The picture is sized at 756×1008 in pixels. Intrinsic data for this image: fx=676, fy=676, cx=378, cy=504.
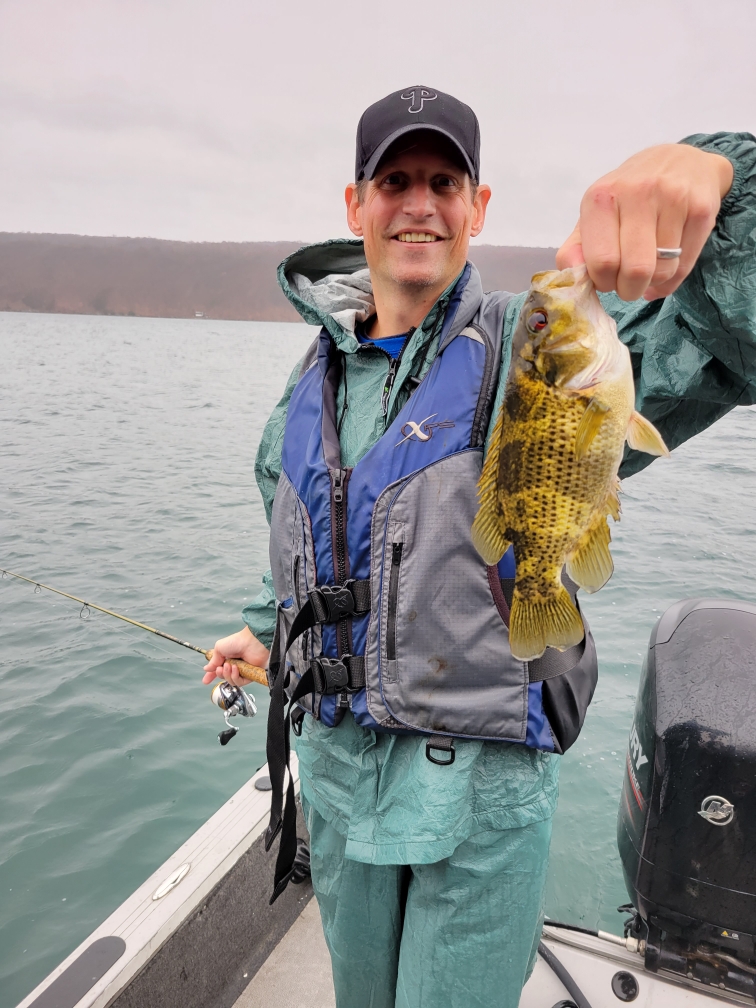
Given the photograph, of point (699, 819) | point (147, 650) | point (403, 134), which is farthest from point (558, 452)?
point (147, 650)

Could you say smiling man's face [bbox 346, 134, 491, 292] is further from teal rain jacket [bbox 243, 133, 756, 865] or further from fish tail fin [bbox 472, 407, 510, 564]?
fish tail fin [bbox 472, 407, 510, 564]

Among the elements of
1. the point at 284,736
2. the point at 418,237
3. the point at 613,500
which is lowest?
the point at 284,736

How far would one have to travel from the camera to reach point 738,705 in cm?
243

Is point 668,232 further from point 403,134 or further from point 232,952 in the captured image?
point 232,952

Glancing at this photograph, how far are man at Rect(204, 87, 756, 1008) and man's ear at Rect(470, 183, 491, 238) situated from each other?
32 millimetres

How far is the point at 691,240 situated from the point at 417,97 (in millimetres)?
1174

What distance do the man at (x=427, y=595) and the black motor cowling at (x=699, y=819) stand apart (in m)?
0.72

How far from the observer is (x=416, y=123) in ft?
6.42

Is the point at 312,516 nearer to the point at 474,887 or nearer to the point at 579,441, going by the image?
the point at 579,441

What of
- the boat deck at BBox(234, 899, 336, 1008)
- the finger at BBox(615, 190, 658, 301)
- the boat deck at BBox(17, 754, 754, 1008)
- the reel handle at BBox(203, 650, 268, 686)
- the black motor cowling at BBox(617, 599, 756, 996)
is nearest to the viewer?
the finger at BBox(615, 190, 658, 301)

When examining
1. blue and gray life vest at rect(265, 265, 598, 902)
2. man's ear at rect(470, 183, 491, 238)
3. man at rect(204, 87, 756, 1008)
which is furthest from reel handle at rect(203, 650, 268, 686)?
man's ear at rect(470, 183, 491, 238)

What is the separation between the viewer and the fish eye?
4.53 feet

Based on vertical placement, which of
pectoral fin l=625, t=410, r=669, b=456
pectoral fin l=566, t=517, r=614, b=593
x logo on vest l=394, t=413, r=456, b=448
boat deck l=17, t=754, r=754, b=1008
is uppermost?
pectoral fin l=625, t=410, r=669, b=456

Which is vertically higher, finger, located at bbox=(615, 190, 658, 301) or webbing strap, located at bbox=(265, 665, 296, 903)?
finger, located at bbox=(615, 190, 658, 301)
